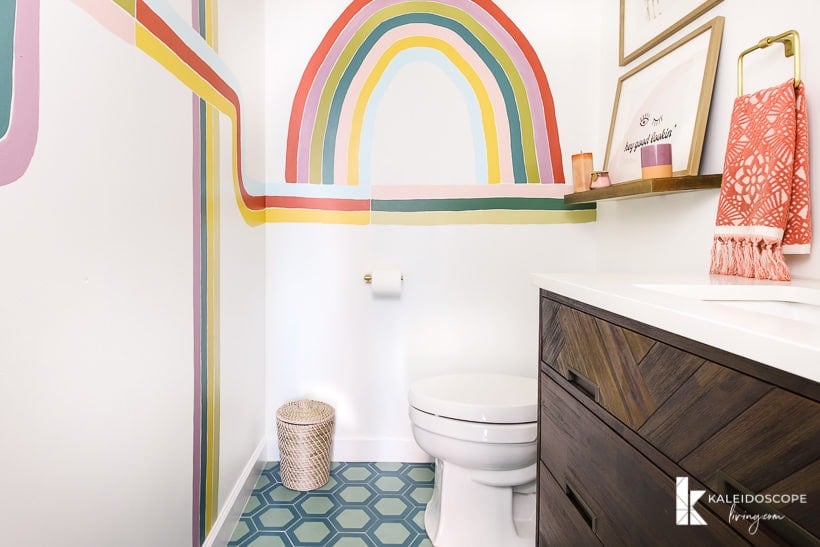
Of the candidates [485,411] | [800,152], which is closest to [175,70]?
[485,411]

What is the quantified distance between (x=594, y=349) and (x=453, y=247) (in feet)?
3.63

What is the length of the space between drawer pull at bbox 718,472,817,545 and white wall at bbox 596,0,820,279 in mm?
689

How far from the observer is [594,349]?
0.81 m

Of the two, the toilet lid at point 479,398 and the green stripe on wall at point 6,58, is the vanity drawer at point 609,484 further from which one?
the green stripe on wall at point 6,58

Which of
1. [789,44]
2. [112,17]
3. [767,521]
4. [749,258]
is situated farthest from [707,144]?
[112,17]

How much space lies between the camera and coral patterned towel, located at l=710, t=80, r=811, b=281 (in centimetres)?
92

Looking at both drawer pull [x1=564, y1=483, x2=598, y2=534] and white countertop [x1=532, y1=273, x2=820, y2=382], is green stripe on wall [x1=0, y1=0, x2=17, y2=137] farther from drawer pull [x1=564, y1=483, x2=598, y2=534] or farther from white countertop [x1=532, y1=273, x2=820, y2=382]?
drawer pull [x1=564, y1=483, x2=598, y2=534]

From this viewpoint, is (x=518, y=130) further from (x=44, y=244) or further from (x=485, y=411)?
(x=44, y=244)

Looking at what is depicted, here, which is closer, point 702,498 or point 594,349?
point 702,498

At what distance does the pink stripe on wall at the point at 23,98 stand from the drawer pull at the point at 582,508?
105 cm

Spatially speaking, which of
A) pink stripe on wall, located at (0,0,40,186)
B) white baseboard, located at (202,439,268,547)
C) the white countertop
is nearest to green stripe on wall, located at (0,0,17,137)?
pink stripe on wall, located at (0,0,40,186)

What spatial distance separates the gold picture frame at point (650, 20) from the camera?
1.30m

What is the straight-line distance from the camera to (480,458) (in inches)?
52.0

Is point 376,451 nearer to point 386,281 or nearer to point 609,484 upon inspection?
point 386,281
